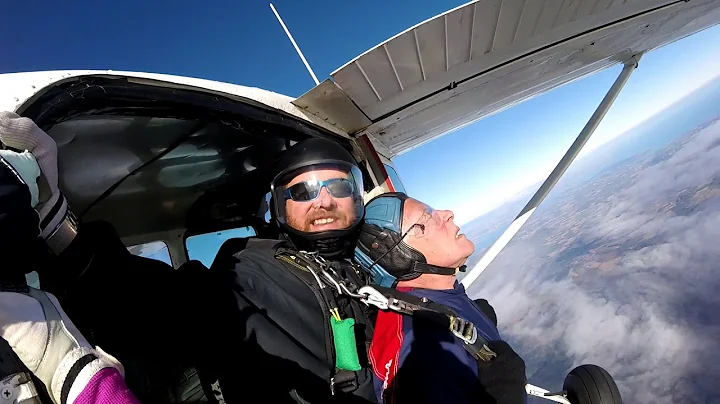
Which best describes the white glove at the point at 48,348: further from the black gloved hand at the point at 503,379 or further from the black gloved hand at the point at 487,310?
the black gloved hand at the point at 487,310

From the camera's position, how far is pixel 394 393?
1.62 metres

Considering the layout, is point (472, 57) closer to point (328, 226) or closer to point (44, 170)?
point (328, 226)

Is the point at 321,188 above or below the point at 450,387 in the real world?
above

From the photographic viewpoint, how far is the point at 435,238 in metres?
2.35

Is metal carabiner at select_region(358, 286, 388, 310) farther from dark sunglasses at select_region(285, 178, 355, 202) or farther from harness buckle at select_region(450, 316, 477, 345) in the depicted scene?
dark sunglasses at select_region(285, 178, 355, 202)

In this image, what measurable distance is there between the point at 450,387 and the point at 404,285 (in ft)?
2.70

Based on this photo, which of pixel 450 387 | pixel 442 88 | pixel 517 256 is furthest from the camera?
pixel 517 256

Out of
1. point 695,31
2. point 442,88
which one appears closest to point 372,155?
point 442,88

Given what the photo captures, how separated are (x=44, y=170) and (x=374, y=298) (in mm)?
1424

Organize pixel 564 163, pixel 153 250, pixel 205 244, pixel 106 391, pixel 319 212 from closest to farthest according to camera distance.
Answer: pixel 106 391
pixel 319 212
pixel 153 250
pixel 205 244
pixel 564 163

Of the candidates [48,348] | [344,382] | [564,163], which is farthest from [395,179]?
[48,348]

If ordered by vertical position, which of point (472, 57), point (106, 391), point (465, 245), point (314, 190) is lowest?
point (106, 391)

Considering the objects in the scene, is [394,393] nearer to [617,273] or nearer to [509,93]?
[509,93]

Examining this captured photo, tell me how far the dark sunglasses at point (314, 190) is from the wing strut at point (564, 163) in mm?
2605
